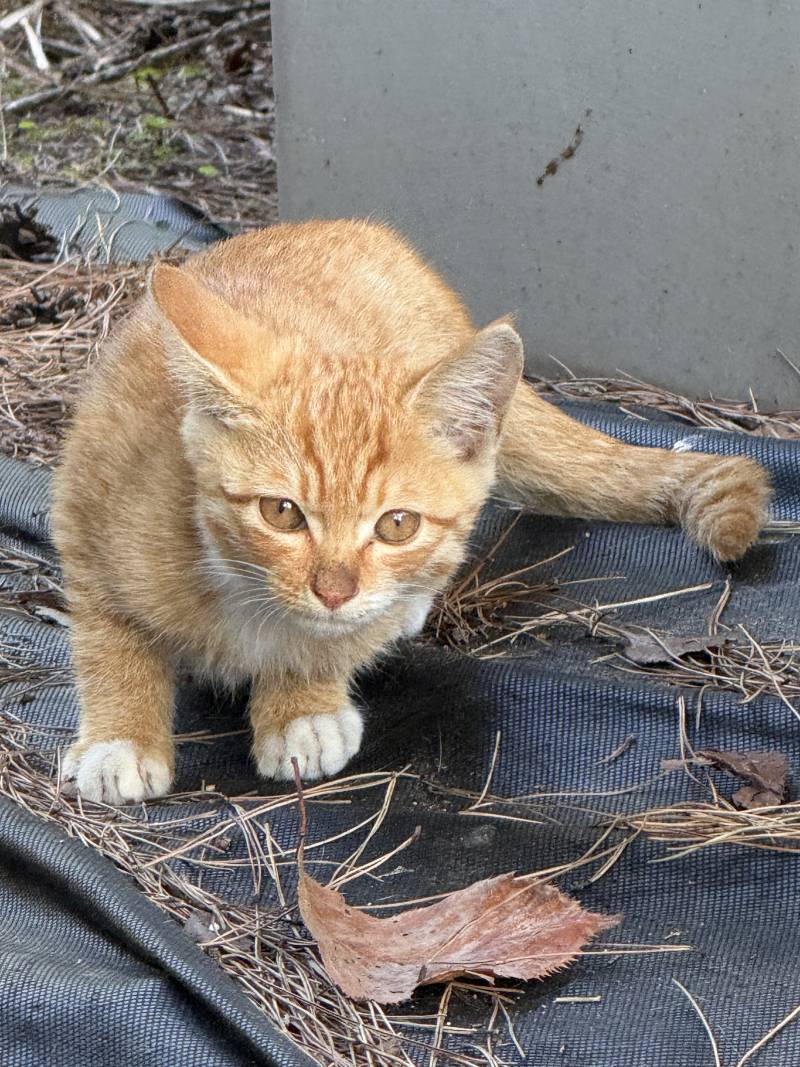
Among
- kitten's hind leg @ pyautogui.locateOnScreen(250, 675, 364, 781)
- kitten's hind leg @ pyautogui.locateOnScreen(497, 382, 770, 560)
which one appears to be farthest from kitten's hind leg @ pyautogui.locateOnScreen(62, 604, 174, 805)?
kitten's hind leg @ pyautogui.locateOnScreen(497, 382, 770, 560)

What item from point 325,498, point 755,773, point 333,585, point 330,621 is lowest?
point 755,773

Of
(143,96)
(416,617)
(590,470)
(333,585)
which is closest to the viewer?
(333,585)

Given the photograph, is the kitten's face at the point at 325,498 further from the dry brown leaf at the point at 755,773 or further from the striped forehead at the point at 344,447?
the dry brown leaf at the point at 755,773

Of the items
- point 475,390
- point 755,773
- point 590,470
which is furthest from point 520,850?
point 590,470

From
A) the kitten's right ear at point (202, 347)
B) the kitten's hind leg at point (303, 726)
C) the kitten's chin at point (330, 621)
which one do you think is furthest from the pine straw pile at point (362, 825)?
the kitten's right ear at point (202, 347)

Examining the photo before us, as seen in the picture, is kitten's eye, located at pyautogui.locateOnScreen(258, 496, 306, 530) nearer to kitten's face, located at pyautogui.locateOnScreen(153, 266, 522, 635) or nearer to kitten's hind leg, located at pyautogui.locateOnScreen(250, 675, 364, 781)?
kitten's face, located at pyautogui.locateOnScreen(153, 266, 522, 635)

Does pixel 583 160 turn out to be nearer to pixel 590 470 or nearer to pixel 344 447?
pixel 590 470

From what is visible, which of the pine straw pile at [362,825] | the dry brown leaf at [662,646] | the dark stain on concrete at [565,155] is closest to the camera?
the pine straw pile at [362,825]
